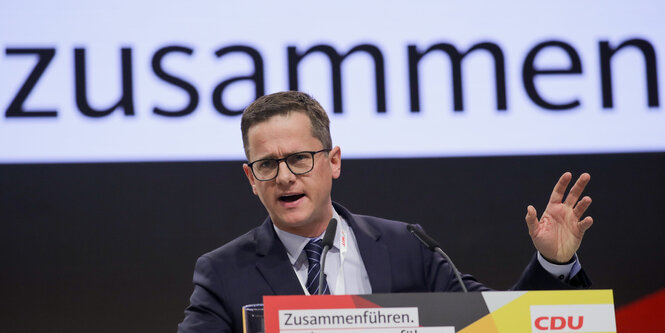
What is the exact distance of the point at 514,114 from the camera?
391 cm

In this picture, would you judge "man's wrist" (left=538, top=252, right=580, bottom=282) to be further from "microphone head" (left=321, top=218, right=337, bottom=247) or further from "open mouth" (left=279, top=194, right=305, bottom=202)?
"open mouth" (left=279, top=194, right=305, bottom=202)

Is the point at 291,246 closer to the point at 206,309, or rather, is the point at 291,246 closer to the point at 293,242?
the point at 293,242

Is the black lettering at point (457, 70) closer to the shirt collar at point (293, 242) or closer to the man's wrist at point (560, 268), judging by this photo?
the shirt collar at point (293, 242)

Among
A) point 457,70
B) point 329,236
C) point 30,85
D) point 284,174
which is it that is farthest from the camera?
point 457,70

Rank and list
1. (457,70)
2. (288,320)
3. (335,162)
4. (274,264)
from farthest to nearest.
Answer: (457,70) → (335,162) → (274,264) → (288,320)

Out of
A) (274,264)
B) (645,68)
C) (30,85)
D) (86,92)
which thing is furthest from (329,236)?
(645,68)

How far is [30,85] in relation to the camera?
12.0ft

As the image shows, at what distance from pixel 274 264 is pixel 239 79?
1606mm

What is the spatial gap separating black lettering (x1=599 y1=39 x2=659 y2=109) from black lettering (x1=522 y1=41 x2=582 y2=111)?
5.4 inches

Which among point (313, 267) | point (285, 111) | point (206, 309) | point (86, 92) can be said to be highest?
point (86, 92)

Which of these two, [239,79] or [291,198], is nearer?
[291,198]

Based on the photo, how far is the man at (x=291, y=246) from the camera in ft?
7.58

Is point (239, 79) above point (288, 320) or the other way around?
above

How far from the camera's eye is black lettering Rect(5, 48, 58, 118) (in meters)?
3.63
